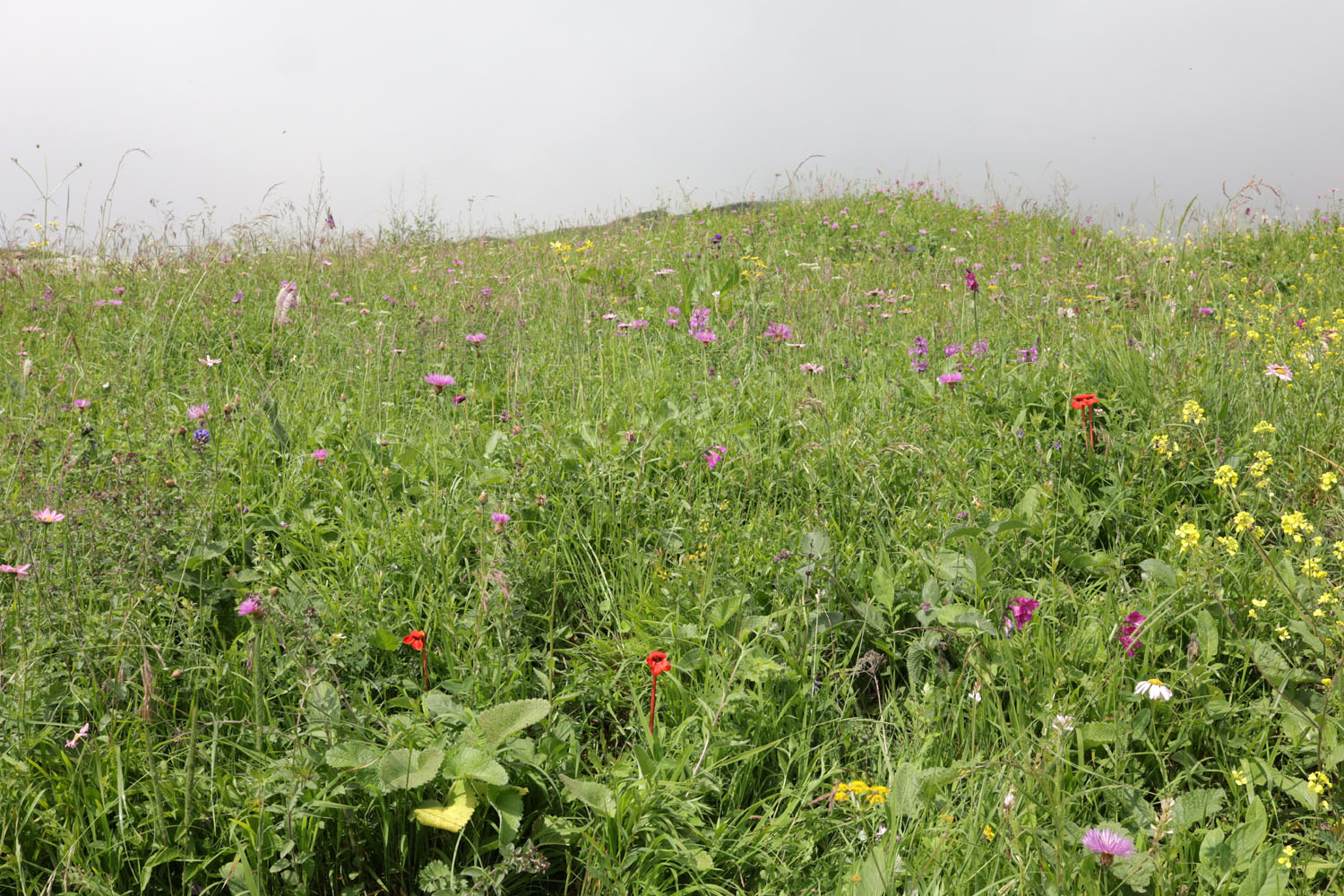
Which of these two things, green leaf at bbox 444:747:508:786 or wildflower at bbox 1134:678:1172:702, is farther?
wildflower at bbox 1134:678:1172:702

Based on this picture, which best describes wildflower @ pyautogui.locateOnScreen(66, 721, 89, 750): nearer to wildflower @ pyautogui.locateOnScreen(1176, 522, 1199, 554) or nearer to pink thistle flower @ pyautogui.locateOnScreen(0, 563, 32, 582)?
pink thistle flower @ pyautogui.locateOnScreen(0, 563, 32, 582)

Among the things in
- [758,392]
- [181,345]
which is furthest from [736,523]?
[181,345]

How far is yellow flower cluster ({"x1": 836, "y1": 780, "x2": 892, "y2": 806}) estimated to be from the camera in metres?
1.38

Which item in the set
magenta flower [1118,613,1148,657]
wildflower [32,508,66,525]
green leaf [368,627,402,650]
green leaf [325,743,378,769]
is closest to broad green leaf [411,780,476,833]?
green leaf [325,743,378,769]

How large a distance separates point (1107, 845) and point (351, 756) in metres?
1.30

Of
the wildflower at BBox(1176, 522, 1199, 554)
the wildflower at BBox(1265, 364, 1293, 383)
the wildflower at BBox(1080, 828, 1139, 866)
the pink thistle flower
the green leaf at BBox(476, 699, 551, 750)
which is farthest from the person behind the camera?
the wildflower at BBox(1265, 364, 1293, 383)

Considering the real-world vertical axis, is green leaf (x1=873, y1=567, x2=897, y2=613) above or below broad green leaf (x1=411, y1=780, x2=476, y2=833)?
above

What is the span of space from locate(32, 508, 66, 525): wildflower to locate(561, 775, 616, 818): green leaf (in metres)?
1.41

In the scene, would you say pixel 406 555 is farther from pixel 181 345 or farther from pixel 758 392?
pixel 181 345

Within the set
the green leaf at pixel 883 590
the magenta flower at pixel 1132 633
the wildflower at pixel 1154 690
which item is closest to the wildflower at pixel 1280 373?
the magenta flower at pixel 1132 633

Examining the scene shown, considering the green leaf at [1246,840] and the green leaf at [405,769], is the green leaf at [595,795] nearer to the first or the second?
the green leaf at [405,769]

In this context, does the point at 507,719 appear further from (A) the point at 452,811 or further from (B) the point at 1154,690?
(B) the point at 1154,690

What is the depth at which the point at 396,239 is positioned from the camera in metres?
Answer: 7.09

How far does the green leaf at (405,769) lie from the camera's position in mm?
1345
